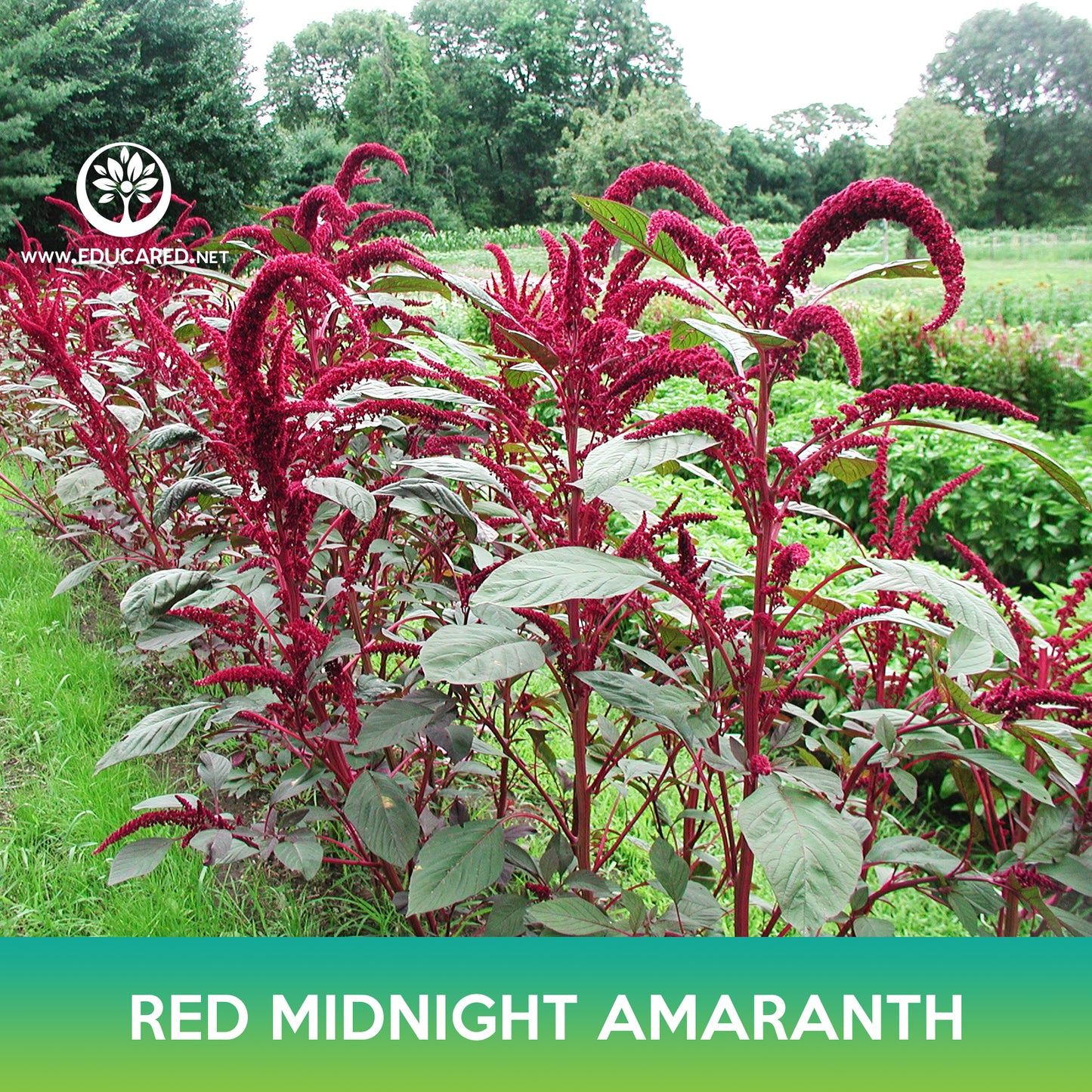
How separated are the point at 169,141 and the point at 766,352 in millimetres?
21931

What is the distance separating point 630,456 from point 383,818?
1.73 feet

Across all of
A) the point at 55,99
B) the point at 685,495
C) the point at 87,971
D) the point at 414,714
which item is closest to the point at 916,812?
the point at 685,495

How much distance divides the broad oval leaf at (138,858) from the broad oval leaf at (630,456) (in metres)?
0.73

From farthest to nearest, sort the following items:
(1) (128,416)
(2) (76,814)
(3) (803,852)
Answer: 1. (2) (76,814)
2. (1) (128,416)
3. (3) (803,852)

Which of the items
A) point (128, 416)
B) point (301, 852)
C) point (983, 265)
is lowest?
point (301, 852)

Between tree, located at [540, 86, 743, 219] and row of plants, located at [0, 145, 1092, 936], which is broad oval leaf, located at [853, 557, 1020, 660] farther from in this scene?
tree, located at [540, 86, 743, 219]

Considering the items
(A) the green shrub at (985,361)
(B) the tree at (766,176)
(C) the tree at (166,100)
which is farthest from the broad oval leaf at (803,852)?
(B) the tree at (766,176)

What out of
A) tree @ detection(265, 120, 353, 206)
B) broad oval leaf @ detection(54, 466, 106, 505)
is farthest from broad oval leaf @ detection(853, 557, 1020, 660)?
tree @ detection(265, 120, 353, 206)

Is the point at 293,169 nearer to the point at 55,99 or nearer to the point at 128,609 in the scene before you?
the point at 55,99

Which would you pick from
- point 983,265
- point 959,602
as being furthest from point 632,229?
point 983,265

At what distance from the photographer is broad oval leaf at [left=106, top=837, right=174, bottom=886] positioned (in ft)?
3.27

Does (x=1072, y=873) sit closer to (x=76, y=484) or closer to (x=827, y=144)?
(x=76, y=484)

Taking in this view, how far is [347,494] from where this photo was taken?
0.88 m

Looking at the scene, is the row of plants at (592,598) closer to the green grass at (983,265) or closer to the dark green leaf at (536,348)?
the dark green leaf at (536,348)
